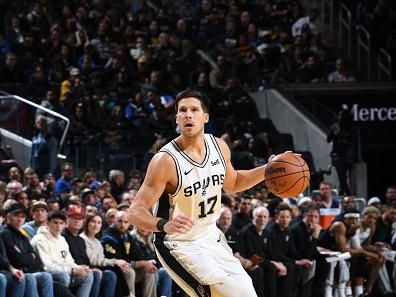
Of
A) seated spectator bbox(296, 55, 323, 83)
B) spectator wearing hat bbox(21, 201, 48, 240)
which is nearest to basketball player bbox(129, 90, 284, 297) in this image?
spectator wearing hat bbox(21, 201, 48, 240)

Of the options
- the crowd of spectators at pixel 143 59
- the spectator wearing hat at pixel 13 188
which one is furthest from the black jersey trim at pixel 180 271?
the crowd of spectators at pixel 143 59

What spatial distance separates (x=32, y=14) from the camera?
19938mm

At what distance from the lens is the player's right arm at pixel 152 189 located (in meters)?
6.64

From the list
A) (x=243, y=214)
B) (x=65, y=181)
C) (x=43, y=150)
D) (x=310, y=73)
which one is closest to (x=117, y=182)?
(x=65, y=181)

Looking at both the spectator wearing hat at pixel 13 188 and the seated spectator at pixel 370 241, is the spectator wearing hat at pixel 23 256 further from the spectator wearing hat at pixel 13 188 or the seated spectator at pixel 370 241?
the seated spectator at pixel 370 241

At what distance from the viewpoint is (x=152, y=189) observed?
267 inches

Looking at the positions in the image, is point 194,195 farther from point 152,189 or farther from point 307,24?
point 307,24

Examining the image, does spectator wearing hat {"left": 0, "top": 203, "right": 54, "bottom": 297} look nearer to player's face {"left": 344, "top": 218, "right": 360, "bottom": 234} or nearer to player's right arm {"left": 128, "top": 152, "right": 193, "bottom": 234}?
player's right arm {"left": 128, "top": 152, "right": 193, "bottom": 234}

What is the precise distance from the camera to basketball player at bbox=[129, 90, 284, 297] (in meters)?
6.73

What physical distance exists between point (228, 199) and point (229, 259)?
6.78 metres

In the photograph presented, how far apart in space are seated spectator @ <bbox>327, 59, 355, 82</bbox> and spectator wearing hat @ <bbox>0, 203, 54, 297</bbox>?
10.6 meters

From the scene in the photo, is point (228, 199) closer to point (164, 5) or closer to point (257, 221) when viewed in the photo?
point (257, 221)

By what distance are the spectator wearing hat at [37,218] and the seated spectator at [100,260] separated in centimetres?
55

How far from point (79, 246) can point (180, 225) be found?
5402mm
